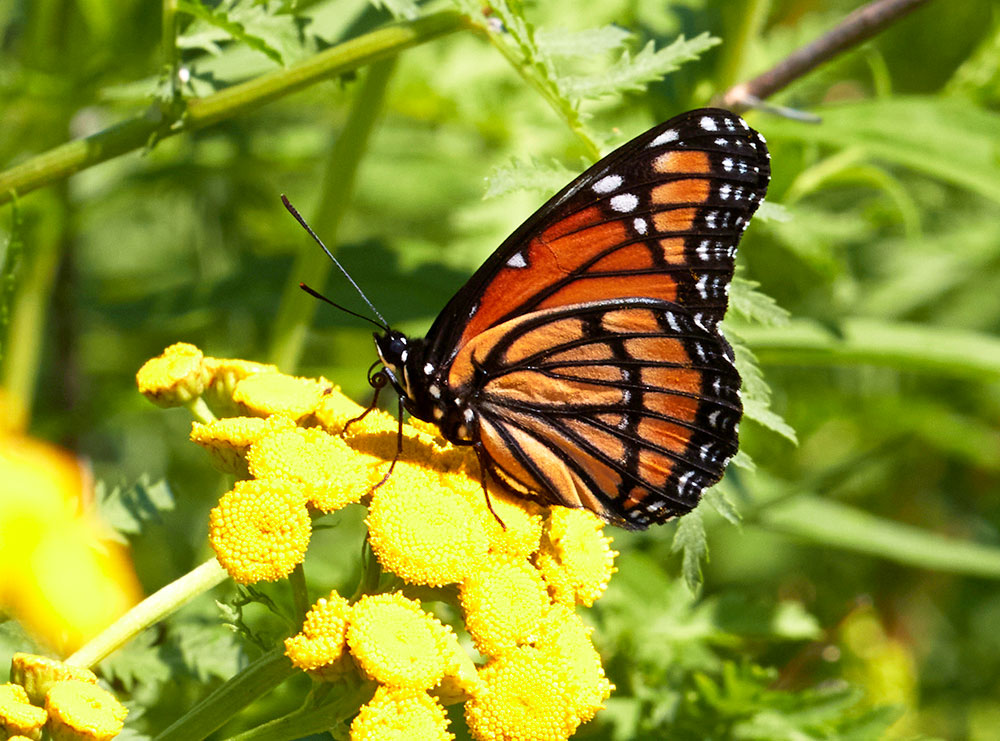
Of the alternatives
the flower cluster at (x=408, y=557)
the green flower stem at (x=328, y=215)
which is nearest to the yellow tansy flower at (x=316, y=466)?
the flower cluster at (x=408, y=557)

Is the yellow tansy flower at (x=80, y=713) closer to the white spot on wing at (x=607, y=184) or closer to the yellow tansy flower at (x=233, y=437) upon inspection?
the yellow tansy flower at (x=233, y=437)

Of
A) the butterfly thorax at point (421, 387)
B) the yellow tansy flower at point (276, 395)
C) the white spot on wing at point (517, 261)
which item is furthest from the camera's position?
the butterfly thorax at point (421, 387)

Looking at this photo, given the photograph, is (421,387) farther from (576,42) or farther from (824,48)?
(824,48)

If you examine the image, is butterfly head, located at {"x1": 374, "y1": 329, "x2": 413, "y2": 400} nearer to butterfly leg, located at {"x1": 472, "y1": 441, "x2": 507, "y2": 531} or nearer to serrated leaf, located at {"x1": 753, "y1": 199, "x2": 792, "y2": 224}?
butterfly leg, located at {"x1": 472, "y1": 441, "x2": 507, "y2": 531}

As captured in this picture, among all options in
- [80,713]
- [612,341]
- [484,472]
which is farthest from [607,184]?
[80,713]

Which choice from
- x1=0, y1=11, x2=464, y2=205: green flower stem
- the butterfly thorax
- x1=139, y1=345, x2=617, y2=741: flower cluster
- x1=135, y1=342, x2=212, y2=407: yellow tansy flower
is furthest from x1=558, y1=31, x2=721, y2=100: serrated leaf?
x1=135, y1=342, x2=212, y2=407: yellow tansy flower

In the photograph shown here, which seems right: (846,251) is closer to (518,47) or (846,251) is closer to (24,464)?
(518,47)

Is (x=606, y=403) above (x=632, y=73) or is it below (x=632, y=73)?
below
